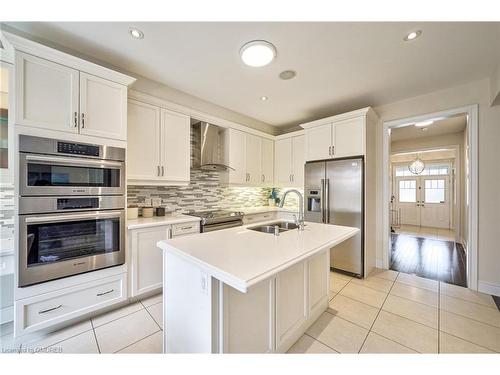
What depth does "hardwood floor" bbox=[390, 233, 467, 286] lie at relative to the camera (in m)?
2.96

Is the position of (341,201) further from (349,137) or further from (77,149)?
(77,149)

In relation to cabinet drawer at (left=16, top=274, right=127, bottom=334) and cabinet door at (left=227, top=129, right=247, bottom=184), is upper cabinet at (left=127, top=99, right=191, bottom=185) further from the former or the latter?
cabinet drawer at (left=16, top=274, right=127, bottom=334)

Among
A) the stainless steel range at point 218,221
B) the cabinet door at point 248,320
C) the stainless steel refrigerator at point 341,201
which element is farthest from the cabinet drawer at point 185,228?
the stainless steel refrigerator at point 341,201

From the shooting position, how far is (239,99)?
123 inches

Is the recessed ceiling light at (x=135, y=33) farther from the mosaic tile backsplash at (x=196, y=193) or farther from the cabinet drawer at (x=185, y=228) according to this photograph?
the cabinet drawer at (x=185, y=228)

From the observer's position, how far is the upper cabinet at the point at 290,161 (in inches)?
151

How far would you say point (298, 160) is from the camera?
12.7ft

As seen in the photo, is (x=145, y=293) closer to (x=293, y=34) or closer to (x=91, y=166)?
(x=91, y=166)

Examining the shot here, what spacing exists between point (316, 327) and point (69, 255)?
7.48 ft

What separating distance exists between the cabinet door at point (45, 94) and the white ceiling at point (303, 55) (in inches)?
15.1

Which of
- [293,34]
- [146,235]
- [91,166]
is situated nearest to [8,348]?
[146,235]

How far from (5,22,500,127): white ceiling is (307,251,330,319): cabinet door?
77.1 inches

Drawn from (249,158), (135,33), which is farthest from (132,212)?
(249,158)

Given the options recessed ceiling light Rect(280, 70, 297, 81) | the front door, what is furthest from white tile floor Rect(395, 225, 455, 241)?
recessed ceiling light Rect(280, 70, 297, 81)
